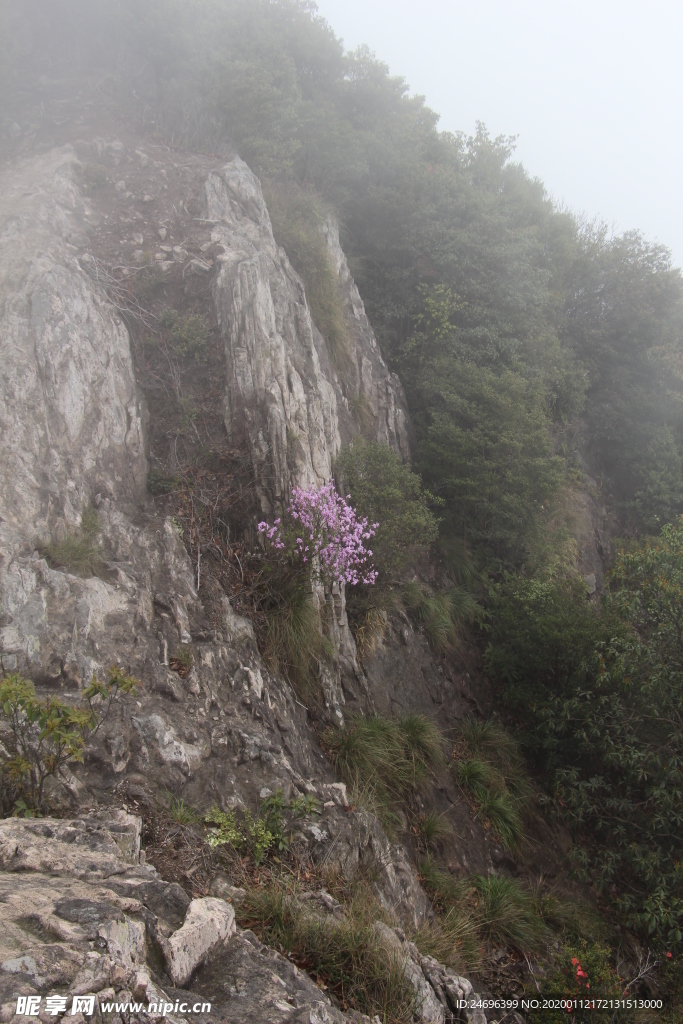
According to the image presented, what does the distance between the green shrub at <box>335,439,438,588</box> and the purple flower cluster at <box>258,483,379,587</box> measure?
0.79m

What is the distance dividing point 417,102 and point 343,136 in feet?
12.2

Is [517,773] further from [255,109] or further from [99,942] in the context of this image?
[255,109]

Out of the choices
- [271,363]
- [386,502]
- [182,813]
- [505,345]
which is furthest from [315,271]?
[182,813]

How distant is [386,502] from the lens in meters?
8.40

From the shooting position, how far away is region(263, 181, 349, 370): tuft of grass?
437 inches

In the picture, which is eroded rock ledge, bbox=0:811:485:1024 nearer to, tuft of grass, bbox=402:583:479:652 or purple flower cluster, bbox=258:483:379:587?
purple flower cluster, bbox=258:483:379:587

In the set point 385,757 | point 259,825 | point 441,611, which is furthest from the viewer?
point 441,611

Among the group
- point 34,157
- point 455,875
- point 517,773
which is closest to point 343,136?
point 34,157

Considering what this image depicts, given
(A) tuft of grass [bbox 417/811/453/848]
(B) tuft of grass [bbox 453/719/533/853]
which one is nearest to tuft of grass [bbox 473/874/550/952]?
(A) tuft of grass [bbox 417/811/453/848]

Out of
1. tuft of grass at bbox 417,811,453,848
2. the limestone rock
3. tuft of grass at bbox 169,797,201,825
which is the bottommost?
tuft of grass at bbox 417,811,453,848

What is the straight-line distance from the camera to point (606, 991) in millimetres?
4824

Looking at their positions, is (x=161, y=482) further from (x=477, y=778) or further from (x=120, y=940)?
(x=477, y=778)

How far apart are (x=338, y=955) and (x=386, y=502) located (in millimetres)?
5581

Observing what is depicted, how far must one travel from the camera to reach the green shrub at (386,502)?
8.11 meters
